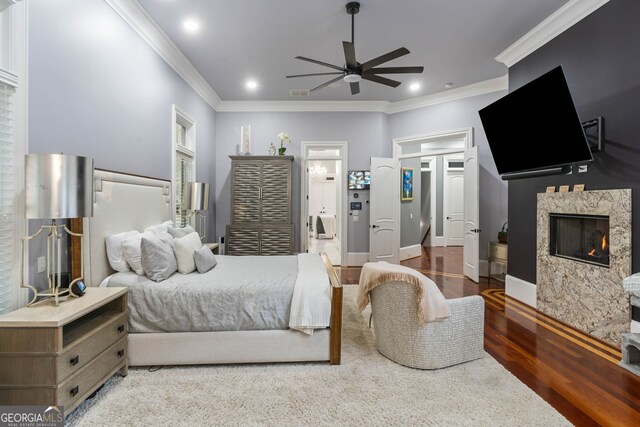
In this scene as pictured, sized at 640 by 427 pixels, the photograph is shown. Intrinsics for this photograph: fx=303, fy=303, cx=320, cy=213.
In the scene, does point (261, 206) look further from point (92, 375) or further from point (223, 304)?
point (92, 375)

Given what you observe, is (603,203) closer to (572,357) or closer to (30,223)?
(572,357)

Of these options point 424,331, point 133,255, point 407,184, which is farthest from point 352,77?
point 407,184

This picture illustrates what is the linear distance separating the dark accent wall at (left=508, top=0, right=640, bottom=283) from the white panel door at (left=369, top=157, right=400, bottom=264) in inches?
102

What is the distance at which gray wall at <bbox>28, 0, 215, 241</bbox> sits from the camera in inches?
80.3

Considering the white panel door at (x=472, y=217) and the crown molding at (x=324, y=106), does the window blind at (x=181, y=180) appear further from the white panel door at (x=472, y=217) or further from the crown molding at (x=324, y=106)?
the white panel door at (x=472, y=217)

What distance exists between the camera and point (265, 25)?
11.0 feet

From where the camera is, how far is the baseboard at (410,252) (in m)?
6.62

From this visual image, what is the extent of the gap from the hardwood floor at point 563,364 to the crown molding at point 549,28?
3.07 metres

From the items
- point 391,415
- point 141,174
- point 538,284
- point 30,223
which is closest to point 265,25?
point 141,174

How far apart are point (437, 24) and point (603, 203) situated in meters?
2.43

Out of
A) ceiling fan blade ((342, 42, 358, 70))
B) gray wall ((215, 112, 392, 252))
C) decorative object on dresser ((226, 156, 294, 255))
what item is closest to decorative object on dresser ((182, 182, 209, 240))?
decorative object on dresser ((226, 156, 294, 255))

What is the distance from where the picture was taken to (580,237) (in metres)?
3.10

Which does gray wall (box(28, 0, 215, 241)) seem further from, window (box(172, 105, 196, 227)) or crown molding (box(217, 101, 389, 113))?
crown molding (box(217, 101, 389, 113))

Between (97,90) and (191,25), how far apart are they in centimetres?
135
